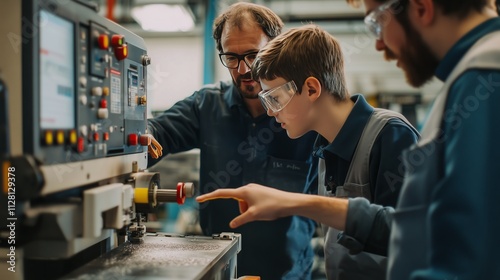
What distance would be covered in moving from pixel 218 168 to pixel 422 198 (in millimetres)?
994

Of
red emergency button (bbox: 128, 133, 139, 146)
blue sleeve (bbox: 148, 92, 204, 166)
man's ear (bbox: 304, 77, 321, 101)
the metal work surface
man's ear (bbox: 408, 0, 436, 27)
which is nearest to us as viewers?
man's ear (bbox: 408, 0, 436, 27)

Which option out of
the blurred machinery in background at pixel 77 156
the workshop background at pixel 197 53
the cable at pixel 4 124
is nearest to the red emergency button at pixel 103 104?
the blurred machinery in background at pixel 77 156

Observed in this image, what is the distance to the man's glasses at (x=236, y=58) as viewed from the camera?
5.00 ft

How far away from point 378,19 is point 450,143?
0.99ft

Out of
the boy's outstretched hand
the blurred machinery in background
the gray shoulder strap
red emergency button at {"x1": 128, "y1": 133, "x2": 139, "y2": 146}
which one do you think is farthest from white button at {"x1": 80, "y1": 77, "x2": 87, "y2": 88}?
the gray shoulder strap

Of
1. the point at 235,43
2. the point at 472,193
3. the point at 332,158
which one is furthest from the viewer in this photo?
the point at 235,43

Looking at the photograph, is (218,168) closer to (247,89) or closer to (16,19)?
(247,89)

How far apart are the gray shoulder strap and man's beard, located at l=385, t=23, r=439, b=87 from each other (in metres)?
0.32

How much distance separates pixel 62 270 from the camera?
39.4 inches

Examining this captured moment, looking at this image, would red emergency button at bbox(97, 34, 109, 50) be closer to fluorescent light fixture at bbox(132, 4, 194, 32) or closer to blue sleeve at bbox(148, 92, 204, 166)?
blue sleeve at bbox(148, 92, 204, 166)

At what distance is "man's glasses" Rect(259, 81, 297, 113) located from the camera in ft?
4.15

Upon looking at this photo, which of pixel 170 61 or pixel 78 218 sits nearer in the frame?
pixel 78 218

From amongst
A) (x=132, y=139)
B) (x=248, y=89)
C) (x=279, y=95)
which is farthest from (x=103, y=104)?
(x=248, y=89)

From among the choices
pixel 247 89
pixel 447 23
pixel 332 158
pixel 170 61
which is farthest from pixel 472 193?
pixel 170 61
